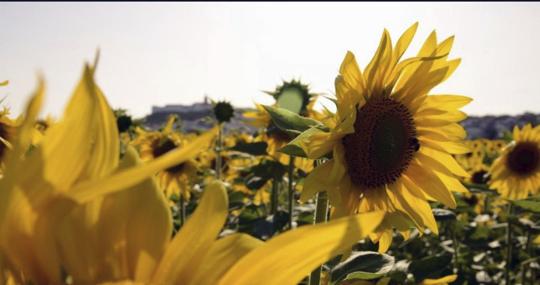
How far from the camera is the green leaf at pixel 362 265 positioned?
136cm

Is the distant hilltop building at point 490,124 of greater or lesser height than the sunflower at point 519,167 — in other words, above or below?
below

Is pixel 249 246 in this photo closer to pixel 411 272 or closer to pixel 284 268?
pixel 284 268

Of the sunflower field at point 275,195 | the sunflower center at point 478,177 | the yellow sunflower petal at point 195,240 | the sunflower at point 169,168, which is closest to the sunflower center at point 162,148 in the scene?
the sunflower at point 169,168

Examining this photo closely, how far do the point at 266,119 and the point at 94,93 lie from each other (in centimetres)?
352

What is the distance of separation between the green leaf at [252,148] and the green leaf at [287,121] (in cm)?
196

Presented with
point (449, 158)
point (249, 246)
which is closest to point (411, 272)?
point (449, 158)

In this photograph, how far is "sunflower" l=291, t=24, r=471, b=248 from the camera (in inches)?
61.7

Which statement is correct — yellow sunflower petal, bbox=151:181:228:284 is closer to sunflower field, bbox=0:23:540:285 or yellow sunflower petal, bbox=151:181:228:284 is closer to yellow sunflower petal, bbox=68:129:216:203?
sunflower field, bbox=0:23:540:285

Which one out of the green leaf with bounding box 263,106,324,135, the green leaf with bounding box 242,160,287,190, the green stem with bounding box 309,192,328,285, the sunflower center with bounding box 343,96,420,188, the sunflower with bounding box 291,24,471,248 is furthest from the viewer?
the green leaf with bounding box 242,160,287,190

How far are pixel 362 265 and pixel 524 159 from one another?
3899mm

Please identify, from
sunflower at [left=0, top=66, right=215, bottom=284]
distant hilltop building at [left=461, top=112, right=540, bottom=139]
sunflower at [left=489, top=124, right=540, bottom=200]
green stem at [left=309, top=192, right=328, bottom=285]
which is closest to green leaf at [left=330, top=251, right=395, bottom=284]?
green stem at [left=309, top=192, right=328, bottom=285]

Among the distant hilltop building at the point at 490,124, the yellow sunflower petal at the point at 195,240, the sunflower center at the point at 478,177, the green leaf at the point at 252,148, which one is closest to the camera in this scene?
the yellow sunflower petal at the point at 195,240

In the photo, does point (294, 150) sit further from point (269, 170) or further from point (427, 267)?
point (269, 170)

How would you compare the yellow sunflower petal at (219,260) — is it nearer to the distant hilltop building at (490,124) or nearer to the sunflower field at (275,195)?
the sunflower field at (275,195)
